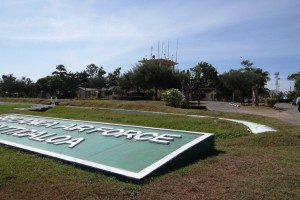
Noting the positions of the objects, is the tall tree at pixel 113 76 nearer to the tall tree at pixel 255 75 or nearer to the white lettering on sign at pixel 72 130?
the tall tree at pixel 255 75

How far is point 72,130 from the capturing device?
10383 mm

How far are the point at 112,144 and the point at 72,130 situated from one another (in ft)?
7.69

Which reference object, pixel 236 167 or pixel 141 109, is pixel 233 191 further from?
pixel 141 109

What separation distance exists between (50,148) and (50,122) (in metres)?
3.23

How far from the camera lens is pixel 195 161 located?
757 cm

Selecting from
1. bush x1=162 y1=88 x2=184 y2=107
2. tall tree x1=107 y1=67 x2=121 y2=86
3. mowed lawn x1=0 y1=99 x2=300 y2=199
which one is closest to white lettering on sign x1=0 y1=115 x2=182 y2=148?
mowed lawn x1=0 y1=99 x2=300 y2=199

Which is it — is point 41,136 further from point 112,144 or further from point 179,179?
point 179,179

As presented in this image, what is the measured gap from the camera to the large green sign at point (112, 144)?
23.0 feet

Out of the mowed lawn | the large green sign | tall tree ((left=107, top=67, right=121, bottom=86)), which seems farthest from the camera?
tall tree ((left=107, top=67, right=121, bottom=86))

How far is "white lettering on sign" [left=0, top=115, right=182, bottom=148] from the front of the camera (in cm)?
857

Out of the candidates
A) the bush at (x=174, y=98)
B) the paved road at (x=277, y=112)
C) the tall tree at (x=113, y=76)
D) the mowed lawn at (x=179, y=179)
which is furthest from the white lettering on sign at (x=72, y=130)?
the tall tree at (x=113, y=76)

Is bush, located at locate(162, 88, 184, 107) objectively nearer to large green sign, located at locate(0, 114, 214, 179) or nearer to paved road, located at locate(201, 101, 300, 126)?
paved road, located at locate(201, 101, 300, 126)

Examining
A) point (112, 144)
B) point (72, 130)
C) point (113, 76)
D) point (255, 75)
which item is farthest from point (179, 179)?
point (113, 76)

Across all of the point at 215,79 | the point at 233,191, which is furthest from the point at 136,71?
the point at 233,191
